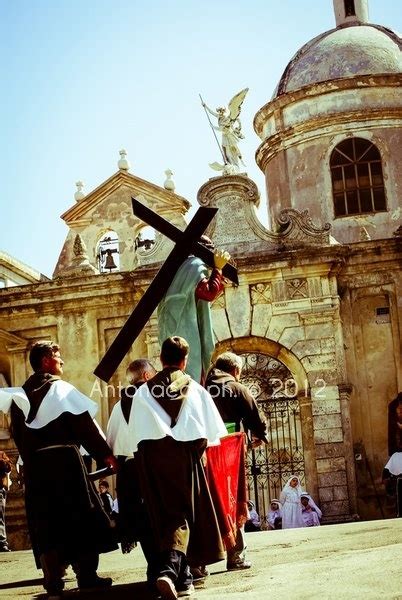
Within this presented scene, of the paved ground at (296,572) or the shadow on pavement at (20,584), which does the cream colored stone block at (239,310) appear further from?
the shadow on pavement at (20,584)

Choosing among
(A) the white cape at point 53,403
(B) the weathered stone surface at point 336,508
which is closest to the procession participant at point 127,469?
(A) the white cape at point 53,403

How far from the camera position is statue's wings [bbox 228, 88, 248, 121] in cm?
2261

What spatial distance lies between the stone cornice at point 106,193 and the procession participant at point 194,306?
1456cm

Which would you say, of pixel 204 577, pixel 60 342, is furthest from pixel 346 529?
pixel 60 342

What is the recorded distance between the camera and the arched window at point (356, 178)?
23.9 meters

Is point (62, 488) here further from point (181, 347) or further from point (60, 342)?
point (60, 342)

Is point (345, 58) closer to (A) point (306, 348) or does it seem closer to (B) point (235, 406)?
(A) point (306, 348)

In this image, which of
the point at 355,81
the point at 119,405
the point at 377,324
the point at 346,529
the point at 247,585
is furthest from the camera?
the point at 355,81

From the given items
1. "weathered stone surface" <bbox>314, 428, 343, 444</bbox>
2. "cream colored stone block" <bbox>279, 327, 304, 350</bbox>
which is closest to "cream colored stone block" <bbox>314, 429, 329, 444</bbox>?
"weathered stone surface" <bbox>314, 428, 343, 444</bbox>

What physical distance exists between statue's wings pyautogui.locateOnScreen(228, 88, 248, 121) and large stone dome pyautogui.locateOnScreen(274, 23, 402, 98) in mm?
2927

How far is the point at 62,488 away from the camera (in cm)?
825

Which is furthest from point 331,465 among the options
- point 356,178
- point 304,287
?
point 356,178

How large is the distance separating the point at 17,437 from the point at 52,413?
16.8 inches

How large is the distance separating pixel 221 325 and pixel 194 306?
1089 centimetres
